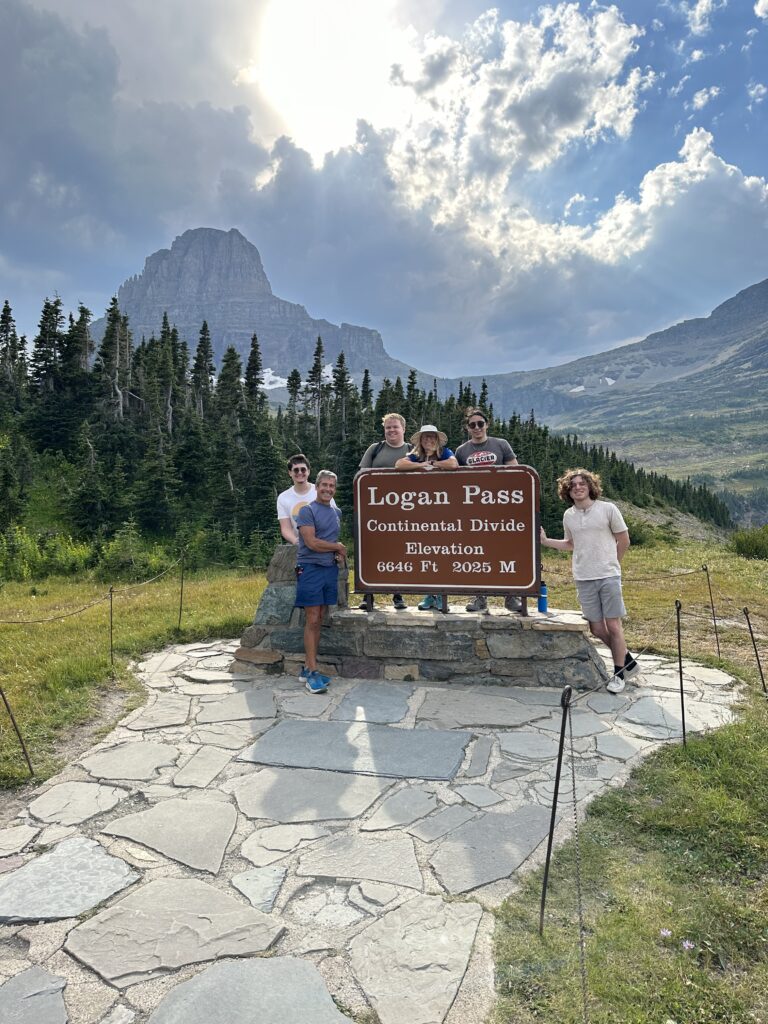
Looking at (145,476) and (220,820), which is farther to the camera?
(145,476)

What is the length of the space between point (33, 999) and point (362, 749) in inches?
102

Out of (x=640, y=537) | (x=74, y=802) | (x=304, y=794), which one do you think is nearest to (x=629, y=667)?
(x=304, y=794)

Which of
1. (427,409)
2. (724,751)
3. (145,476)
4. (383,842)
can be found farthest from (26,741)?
(427,409)

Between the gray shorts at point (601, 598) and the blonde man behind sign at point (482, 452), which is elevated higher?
the blonde man behind sign at point (482, 452)

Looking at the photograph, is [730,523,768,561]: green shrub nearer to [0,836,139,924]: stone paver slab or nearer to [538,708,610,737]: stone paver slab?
[538,708,610,737]: stone paver slab

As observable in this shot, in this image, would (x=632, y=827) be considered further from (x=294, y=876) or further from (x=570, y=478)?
(x=570, y=478)

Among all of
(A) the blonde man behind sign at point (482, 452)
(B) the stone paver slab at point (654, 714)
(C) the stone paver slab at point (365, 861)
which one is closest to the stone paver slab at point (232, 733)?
(C) the stone paver slab at point (365, 861)

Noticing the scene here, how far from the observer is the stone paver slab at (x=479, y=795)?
153 inches

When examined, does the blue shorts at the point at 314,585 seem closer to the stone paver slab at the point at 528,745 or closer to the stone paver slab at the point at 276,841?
the stone paver slab at the point at 528,745

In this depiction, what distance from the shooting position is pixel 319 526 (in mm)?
6074

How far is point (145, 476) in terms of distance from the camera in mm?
23047

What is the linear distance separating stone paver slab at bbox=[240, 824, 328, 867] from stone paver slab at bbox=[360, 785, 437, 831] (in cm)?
31

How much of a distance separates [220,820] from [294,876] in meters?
0.76

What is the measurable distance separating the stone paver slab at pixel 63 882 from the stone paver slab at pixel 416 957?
54.3 inches
